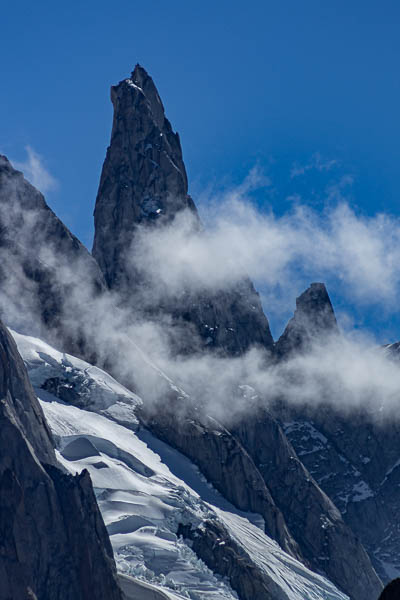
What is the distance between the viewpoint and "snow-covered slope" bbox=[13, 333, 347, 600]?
505ft

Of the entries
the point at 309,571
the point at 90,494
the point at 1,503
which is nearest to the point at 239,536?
the point at 309,571

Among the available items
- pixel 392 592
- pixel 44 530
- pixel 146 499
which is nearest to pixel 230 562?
pixel 146 499

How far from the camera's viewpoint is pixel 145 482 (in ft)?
577

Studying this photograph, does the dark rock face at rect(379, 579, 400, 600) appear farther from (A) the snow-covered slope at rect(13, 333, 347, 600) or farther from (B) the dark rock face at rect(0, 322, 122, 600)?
(A) the snow-covered slope at rect(13, 333, 347, 600)

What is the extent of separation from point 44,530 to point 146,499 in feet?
154

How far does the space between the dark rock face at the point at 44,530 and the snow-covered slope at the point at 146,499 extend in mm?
15789

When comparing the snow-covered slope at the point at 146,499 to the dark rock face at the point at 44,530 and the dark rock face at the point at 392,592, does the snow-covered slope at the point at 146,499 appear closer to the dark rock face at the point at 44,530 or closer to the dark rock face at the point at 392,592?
the dark rock face at the point at 44,530

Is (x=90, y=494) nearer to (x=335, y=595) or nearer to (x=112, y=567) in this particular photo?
(x=112, y=567)

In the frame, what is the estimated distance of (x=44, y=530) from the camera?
121812 millimetres

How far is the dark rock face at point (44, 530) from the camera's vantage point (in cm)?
11625

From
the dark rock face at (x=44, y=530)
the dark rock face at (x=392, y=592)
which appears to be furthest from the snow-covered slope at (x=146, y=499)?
the dark rock face at (x=392, y=592)

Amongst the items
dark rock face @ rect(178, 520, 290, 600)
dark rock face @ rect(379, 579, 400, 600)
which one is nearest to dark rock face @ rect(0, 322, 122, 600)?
dark rock face @ rect(178, 520, 290, 600)

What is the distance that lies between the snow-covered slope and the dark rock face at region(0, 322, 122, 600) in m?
15.8

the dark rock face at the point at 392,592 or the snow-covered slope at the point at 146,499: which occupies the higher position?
the snow-covered slope at the point at 146,499
